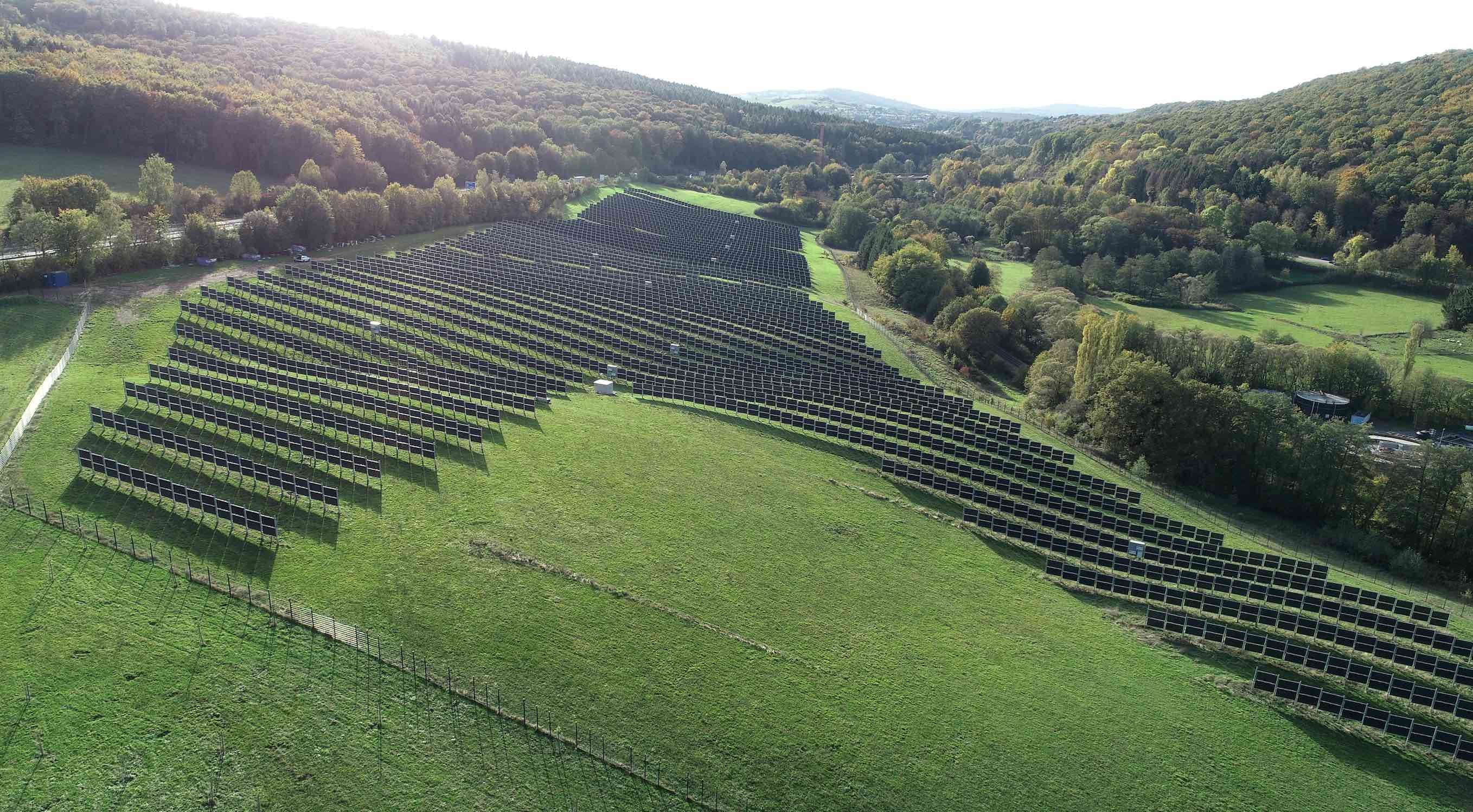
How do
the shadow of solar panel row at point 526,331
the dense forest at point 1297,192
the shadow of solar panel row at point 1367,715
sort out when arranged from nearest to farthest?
the shadow of solar panel row at point 1367,715, the shadow of solar panel row at point 526,331, the dense forest at point 1297,192

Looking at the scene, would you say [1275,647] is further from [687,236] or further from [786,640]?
[687,236]

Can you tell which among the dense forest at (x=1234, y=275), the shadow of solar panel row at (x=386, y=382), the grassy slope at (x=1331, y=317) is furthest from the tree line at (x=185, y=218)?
the grassy slope at (x=1331, y=317)

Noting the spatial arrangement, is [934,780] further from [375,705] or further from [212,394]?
[212,394]

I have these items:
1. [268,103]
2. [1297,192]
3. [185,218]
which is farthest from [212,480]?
[1297,192]

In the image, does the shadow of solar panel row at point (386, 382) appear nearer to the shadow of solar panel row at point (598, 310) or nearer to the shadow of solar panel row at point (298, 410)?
the shadow of solar panel row at point (298, 410)

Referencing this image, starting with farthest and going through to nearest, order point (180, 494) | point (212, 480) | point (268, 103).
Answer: point (268, 103) → point (212, 480) → point (180, 494)

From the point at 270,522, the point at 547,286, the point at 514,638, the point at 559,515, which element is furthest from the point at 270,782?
the point at 547,286
